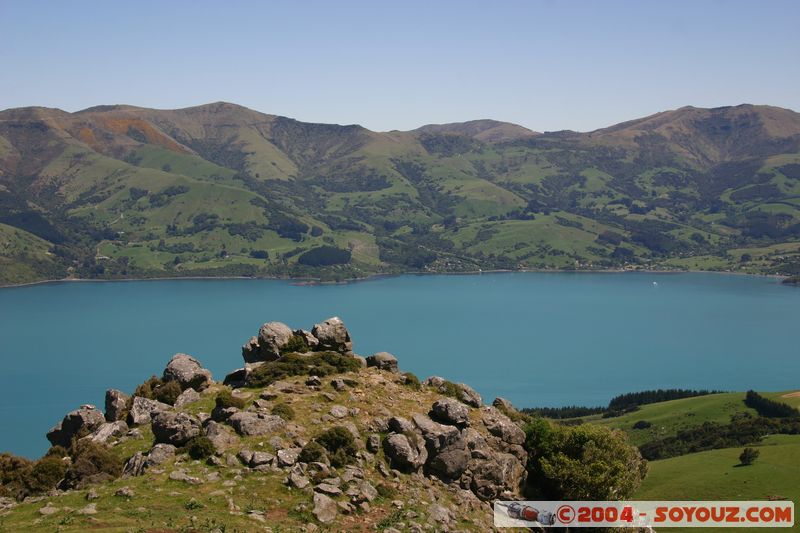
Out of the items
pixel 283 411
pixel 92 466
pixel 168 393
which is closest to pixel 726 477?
pixel 283 411

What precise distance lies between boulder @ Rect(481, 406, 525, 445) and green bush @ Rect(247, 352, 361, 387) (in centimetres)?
1085

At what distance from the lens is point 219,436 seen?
1671 inches

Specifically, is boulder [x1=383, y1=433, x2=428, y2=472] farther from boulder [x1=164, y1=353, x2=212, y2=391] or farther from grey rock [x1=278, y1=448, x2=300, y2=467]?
boulder [x1=164, y1=353, x2=212, y2=391]

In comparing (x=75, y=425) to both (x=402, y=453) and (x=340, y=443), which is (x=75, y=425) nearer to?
(x=340, y=443)

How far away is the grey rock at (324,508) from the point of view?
3641 centimetres

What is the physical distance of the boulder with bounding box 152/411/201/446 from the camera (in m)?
42.8

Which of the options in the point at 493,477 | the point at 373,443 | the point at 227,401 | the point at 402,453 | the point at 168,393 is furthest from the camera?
the point at 168,393

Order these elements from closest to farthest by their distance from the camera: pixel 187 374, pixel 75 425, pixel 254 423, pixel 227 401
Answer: pixel 254 423 → pixel 227 401 → pixel 75 425 → pixel 187 374

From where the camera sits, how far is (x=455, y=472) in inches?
1810

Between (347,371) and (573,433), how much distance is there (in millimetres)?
17020

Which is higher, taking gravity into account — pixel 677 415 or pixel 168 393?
pixel 168 393

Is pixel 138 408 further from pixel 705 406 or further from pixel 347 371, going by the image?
pixel 705 406

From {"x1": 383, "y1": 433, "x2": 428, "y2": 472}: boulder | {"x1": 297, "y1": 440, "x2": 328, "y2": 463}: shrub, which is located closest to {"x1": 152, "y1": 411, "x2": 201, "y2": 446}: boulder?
{"x1": 297, "y1": 440, "x2": 328, "y2": 463}: shrub

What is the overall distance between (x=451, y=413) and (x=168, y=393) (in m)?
20.9
